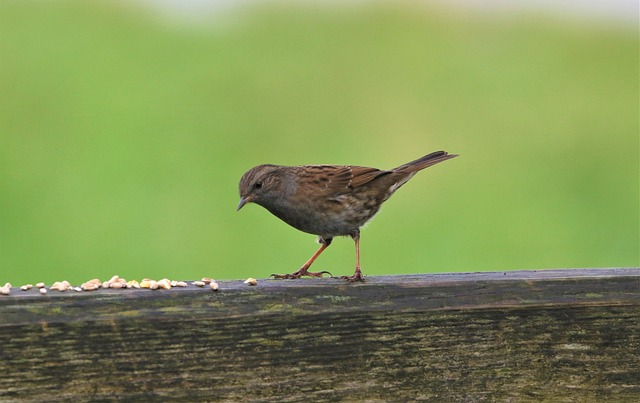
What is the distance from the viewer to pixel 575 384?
113 inches

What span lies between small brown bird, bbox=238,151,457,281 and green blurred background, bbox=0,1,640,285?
3.94ft

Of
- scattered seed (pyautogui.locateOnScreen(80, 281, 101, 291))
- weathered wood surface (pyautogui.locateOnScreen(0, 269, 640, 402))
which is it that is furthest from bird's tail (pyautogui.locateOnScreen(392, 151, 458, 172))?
scattered seed (pyautogui.locateOnScreen(80, 281, 101, 291))

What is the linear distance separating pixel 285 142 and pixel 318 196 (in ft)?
12.2

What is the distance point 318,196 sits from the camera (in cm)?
573

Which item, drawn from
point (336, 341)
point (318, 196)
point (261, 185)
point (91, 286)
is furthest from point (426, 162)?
point (91, 286)

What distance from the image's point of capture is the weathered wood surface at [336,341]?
8.58 feet

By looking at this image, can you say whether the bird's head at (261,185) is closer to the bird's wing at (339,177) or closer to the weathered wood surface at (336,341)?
the bird's wing at (339,177)

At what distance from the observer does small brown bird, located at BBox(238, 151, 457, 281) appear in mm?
5676

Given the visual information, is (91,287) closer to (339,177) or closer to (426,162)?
(339,177)

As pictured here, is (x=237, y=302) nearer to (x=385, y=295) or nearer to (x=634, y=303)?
→ (x=385, y=295)

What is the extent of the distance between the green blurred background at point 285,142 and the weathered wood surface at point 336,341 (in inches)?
164

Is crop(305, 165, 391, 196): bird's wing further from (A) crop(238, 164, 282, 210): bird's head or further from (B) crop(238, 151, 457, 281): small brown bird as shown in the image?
(A) crop(238, 164, 282, 210): bird's head

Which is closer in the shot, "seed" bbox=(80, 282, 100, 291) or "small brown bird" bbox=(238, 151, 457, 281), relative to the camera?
"seed" bbox=(80, 282, 100, 291)

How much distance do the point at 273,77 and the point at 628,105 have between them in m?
3.40
